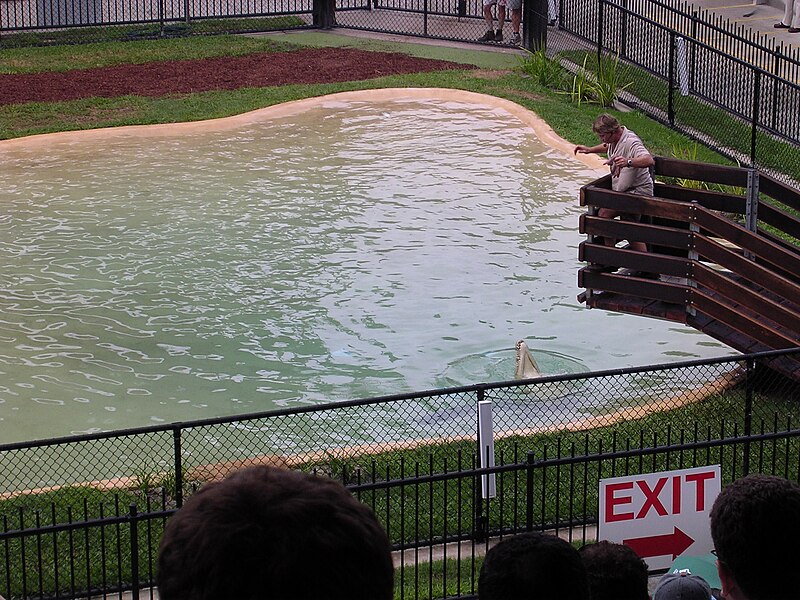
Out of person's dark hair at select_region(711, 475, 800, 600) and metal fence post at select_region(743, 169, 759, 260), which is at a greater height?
person's dark hair at select_region(711, 475, 800, 600)

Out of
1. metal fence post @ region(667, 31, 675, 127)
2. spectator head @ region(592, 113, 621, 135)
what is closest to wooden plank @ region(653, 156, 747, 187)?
spectator head @ region(592, 113, 621, 135)

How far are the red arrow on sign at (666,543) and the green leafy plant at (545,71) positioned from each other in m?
18.9

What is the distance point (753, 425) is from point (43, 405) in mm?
6472

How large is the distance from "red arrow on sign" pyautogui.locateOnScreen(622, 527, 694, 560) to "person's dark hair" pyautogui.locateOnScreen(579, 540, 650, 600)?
3036 millimetres

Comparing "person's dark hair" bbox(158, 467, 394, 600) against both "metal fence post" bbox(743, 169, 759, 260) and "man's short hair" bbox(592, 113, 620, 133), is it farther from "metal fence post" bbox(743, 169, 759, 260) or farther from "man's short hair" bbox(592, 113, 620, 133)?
"man's short hair" bbox(592, 113, 620, 133)

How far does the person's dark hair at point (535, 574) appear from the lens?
3754 mm

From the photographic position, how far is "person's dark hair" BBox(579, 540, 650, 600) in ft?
15.1

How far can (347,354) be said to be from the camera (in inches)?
540

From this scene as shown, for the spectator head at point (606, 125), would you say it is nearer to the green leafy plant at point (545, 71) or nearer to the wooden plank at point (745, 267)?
the wooden plank at point (745, 267)

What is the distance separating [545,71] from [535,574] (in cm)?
2308

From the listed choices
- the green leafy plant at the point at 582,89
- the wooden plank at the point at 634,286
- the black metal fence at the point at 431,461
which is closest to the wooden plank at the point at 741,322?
the wooden plank at the point at 634,286

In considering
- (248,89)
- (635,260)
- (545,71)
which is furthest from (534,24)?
(635,260)

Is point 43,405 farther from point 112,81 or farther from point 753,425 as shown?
point 112,81

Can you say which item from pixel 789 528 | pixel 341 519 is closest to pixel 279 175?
pixel 789 528
